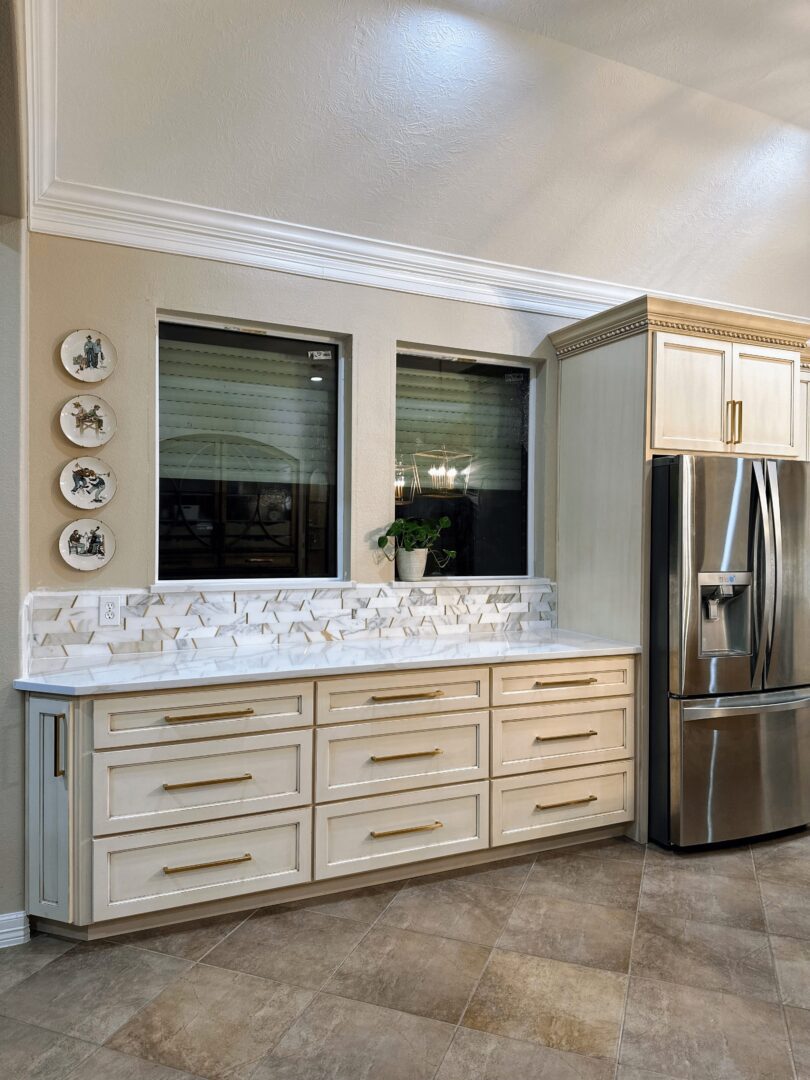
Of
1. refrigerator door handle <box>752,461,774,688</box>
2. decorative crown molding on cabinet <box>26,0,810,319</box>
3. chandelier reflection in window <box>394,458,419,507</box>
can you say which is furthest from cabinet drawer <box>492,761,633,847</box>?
decorative crown molding on cabinet <box>26,0,810,319</box>

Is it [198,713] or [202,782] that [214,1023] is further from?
[198,713]

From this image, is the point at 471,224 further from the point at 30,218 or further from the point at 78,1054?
the point at 78,1054

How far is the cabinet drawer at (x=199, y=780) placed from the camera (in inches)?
99.7

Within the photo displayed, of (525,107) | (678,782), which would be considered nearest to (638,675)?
(678,782)

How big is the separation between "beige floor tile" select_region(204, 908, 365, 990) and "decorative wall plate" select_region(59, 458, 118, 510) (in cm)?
168

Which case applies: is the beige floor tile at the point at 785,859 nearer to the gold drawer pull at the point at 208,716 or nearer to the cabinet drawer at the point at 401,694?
the cabinet drawer at the point at 401,694

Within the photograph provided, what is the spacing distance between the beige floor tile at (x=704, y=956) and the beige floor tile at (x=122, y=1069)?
141cm

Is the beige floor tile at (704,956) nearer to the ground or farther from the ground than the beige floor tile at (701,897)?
farther from the ground

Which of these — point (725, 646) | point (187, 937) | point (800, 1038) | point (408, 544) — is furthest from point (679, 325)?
point (187, 937)

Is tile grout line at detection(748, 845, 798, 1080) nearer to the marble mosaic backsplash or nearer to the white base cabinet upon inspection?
the white base cabinet

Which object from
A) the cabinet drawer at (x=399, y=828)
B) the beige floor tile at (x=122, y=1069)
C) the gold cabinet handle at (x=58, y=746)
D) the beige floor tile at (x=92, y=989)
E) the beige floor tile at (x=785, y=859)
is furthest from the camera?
the beige floor tile at (x=785, y=859)

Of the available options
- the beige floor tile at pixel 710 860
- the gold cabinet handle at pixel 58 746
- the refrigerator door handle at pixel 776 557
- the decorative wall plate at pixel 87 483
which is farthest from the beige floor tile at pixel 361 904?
the refrigerator door handle at pixel 776 557

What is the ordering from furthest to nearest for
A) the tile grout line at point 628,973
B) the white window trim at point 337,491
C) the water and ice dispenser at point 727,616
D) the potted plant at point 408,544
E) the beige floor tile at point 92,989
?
1. the potted plant at point 408,544
2. the water and ice dispenser at point 727,616
3. the white window trim at point 337,491
4. the beige floor tile at point 92,989
5. the tile grout line at point 628,973

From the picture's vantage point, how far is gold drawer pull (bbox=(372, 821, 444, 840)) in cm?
293
